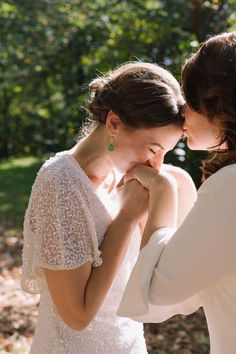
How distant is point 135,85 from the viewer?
180cm

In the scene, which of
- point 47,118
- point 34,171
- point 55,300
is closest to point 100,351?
point 55,300

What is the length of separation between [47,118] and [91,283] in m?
15.4

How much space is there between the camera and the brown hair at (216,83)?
4.62 ft

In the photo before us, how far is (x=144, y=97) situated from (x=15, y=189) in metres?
10.3

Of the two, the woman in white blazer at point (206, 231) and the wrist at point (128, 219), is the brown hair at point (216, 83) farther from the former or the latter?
the wrist at point (128, 219)

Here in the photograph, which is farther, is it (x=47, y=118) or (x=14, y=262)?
(x=47, y=118)

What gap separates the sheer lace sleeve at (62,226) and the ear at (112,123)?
0.73 ft

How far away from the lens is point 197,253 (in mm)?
1366

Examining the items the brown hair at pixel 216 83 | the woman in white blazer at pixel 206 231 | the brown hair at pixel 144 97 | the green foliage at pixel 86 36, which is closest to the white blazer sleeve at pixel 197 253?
the woman in white blazer at pixel 206 231

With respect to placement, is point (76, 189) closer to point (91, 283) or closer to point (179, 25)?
point (91, 283)

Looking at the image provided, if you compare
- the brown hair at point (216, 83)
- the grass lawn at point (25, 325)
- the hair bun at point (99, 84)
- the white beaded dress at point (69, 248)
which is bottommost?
the grass lawn at point (25, 325)

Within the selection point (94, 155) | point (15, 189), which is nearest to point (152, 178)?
point (94, 155)

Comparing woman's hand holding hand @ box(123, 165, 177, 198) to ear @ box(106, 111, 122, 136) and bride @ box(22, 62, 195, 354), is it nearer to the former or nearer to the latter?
bride @ box(22, 62, 195, 354)

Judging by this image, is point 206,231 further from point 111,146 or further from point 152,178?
point 111,146
